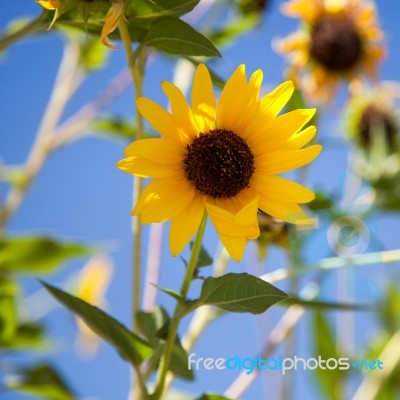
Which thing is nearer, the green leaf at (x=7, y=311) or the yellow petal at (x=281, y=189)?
the yellow petal at (x=281, y=189)

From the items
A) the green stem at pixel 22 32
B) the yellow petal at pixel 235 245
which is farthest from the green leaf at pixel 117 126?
the yellow petal at pixel 235 245

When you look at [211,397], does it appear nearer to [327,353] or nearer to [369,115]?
[327,353]

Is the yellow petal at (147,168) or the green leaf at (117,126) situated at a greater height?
the yellow petal at (147,168)

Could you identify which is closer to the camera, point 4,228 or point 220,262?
point 220,262

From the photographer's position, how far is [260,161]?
36 centimetres

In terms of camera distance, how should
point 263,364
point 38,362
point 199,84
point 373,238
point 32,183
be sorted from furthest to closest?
point 32,183, point 38,362, point 373,238, point 263,364, point 199,84

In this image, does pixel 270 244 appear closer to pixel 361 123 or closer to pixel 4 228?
pixel 4 228

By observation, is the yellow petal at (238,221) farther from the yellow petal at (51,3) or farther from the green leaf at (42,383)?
the green leaf at (42,383)

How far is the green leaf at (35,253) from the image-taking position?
653 mm

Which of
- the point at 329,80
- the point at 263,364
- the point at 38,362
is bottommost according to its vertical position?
the point at 38,362

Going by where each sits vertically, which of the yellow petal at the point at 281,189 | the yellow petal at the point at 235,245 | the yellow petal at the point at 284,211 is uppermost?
the yellow petal at the point at 281,189

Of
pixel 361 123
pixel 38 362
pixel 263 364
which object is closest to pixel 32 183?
pixel 38 362

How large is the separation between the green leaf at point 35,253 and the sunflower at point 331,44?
434 millimetres

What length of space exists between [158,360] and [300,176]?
0.31 m
